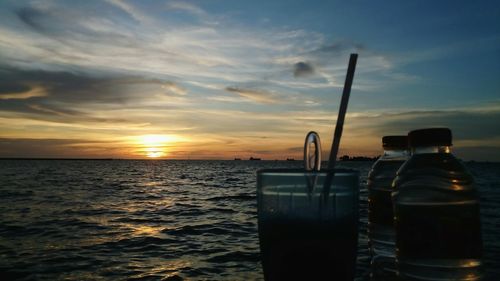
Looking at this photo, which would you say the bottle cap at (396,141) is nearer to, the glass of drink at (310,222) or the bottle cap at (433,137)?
the bottle cap at (433,137)

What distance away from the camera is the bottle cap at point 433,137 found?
122 centimetres

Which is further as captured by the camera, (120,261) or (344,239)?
(120,261)

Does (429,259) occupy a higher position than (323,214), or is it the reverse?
(323,214)

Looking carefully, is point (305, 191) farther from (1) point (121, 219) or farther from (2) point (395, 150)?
(1) point (121, 219)

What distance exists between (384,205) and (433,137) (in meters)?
0.59

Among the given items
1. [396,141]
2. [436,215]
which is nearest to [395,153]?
[396,141]

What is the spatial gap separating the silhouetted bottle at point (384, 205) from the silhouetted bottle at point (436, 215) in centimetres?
38

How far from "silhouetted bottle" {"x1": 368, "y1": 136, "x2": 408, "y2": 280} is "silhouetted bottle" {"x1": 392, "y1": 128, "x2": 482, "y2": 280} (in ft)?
1.23

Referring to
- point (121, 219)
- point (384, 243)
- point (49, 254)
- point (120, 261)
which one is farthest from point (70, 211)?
point (384, 243)

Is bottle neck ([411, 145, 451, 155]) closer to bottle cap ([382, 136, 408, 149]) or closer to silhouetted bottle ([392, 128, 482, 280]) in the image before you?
silhouetted bottle ([392, 128, 482, 280])

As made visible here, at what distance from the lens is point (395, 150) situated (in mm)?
1764

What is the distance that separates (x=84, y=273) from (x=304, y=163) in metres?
8.90

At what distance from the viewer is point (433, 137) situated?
48.6 inches

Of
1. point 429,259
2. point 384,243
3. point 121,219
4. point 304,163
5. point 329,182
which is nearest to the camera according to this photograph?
point 329,182
